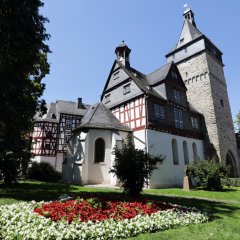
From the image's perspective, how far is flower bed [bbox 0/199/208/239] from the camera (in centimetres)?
638

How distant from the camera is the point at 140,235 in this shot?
6.80m

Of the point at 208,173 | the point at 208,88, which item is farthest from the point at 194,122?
the point at 208,173

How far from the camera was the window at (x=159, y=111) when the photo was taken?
2553 cm

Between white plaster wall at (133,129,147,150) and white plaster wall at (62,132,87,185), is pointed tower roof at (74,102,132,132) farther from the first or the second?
white plaster wall at (62,132,87,185)

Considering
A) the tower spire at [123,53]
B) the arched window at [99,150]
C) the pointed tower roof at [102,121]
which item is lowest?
the arched window at [99,150]

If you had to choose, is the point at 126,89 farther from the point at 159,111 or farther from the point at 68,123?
the point at 68,123

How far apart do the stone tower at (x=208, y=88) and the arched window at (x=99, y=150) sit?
1520cm

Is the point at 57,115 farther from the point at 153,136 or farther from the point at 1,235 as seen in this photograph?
the point at 1,235

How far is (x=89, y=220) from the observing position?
729 centimetres

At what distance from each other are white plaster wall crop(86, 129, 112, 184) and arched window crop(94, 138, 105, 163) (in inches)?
15.0

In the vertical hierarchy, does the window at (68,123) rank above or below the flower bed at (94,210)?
above

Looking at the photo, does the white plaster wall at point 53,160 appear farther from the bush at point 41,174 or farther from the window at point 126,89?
the window at point 126,89

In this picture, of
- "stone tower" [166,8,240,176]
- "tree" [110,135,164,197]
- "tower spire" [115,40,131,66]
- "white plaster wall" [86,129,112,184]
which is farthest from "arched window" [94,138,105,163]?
"stone tower" [166,8,240,176]

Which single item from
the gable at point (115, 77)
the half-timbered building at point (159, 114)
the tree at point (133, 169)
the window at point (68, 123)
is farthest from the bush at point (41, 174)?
the tree at point (133, 169)
